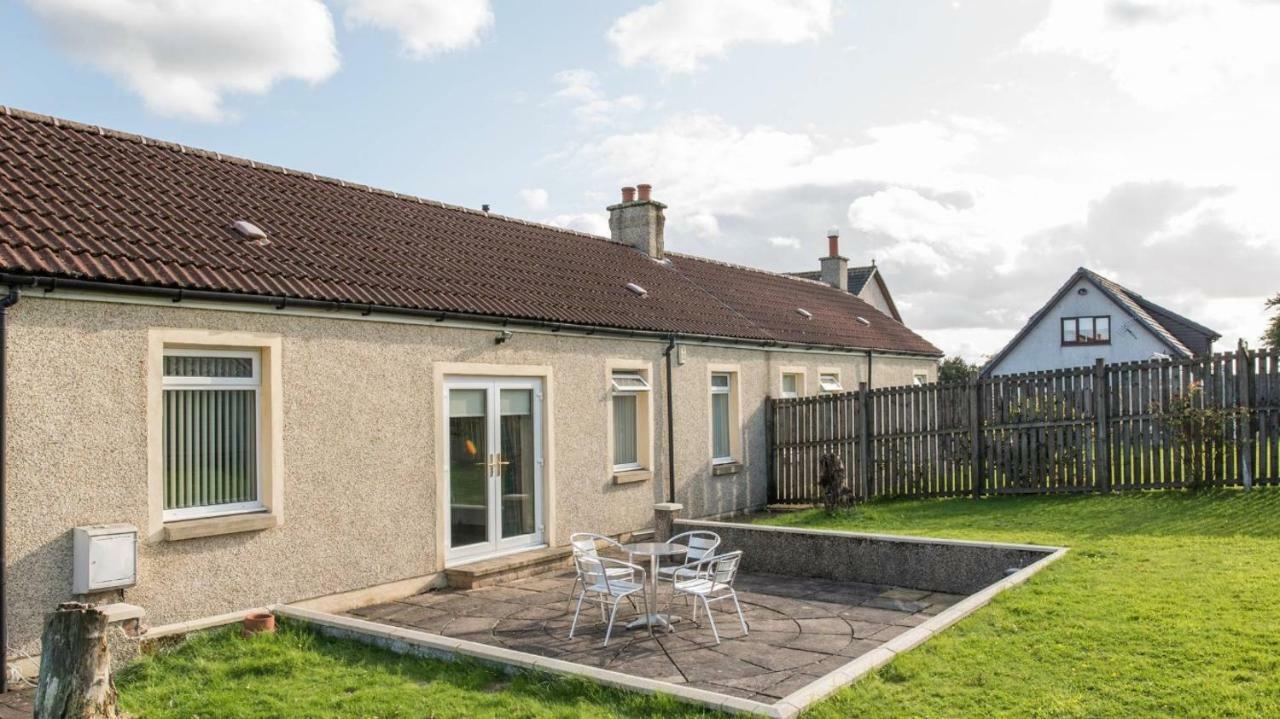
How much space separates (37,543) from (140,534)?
78cm

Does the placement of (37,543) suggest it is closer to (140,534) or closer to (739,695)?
(140,534)

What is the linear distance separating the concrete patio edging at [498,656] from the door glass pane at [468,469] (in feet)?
7.98

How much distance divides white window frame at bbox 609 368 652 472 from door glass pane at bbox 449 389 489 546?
2.37 m

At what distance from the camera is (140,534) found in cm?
776

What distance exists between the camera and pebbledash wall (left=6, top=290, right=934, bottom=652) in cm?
720

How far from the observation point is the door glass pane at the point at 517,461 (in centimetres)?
1143

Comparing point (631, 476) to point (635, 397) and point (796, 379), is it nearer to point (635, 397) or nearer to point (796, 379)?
point (635, 397)

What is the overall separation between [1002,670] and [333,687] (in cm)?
458

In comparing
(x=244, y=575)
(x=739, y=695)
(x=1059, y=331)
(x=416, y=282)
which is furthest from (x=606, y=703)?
(x=1059, y=331)

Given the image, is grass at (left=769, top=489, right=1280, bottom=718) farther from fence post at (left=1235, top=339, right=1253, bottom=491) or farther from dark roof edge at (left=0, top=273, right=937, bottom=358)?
dark roof edge at (left=0, top=273, right=937, bottom=358)

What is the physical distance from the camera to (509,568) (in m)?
10.6

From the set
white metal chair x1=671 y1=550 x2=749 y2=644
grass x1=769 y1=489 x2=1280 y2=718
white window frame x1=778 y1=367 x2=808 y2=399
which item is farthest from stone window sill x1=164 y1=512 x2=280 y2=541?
white window frame x1=778 y1=367 x2=808 y2=399

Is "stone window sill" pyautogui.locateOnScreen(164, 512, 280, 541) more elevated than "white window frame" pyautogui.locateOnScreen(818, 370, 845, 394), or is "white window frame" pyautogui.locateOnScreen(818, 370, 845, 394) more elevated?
"white window frame" pyautogui.locateOnScreen(818, 370, 845, 394)

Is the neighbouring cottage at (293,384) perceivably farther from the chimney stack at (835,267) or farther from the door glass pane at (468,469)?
the chimney stack at (835,267)
